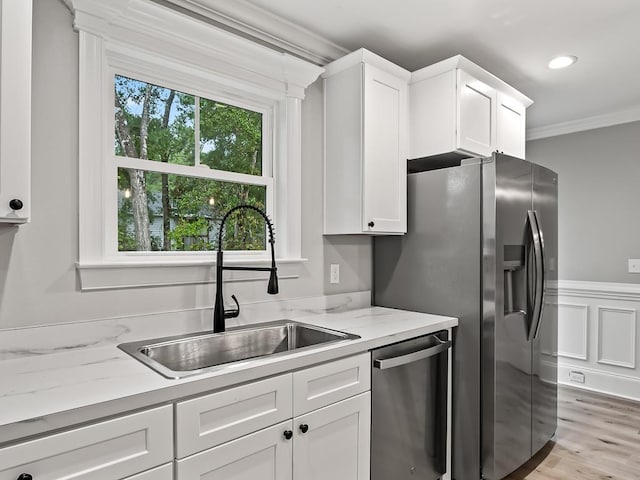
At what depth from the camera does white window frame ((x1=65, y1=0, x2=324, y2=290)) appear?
5.21 feet

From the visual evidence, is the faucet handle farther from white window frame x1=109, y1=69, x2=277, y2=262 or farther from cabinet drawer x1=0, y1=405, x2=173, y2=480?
cabinet drawer x1=0, y1=405, x2=173, y2=480

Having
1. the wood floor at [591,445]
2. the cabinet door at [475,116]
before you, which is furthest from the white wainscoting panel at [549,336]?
the cabinet door at [475,116]

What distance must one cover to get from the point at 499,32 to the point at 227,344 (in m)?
2.17

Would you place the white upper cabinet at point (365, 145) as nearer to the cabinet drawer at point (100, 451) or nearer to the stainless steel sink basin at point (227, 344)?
the stainless steel sink basin at point (227, 344)

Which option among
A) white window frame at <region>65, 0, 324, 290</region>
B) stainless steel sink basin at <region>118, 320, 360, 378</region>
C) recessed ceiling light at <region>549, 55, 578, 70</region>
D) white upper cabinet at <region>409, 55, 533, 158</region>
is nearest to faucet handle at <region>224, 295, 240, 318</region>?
stainless steel sink basin at <region>118, 320, 360, 378</region>

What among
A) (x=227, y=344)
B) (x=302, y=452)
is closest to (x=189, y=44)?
(x=227, y=344)

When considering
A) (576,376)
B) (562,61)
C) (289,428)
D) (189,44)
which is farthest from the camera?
(576,376)

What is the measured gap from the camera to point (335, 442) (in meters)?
1.61

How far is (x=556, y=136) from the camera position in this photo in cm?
397

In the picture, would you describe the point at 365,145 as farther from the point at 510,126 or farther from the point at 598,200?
the point at 598,200

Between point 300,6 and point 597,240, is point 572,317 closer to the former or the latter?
point 597,240

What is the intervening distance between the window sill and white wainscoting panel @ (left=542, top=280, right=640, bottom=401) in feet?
9.74

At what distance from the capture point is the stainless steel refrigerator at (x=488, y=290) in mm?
2107

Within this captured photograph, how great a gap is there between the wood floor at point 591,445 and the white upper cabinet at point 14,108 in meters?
2.64
